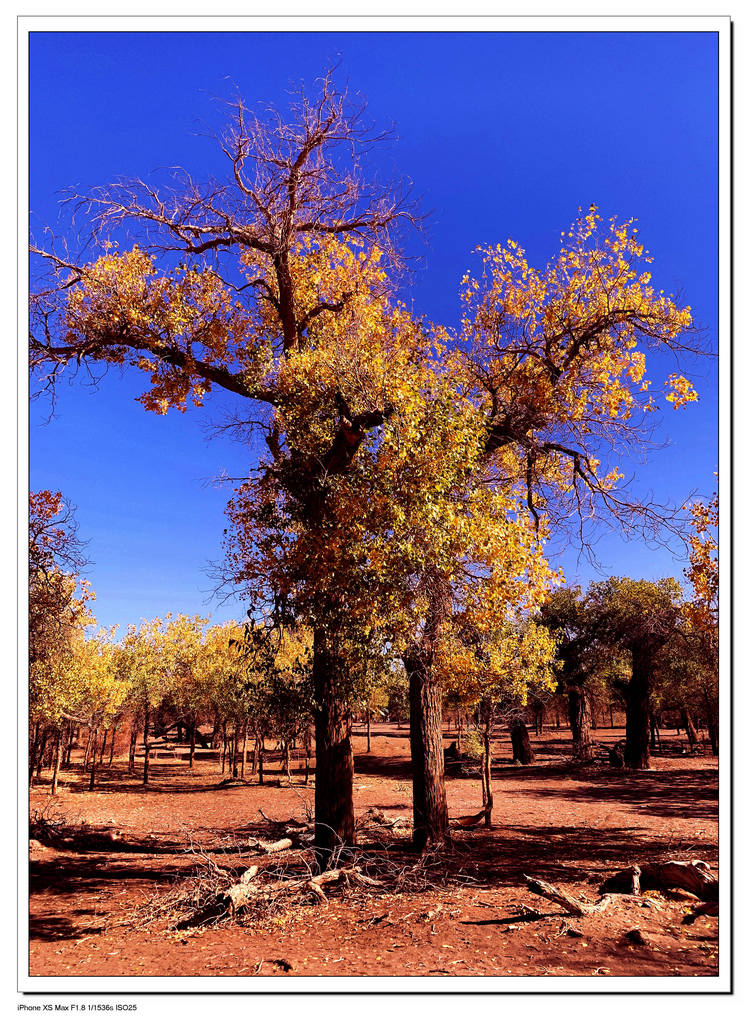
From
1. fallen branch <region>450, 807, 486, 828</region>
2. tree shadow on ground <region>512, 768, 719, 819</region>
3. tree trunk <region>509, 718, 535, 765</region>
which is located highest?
→ fallen branch <region>450, 807, 486, 828</region>

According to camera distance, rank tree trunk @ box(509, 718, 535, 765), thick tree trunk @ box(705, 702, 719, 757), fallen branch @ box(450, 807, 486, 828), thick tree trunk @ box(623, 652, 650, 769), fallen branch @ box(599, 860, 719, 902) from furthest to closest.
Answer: tree trunk @ box(509, 718, 535, 765)
thick tree trunk @ box(623, 652, 650, 769)
thick tree trunk @ box(705, 702, 719, 757)
fallen branch @ box(450, 807, 486, 828)
fallen branch @ box(599, 860, 719, 902)

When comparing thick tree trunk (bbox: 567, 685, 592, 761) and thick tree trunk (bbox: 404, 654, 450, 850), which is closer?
thick tree trunk (bbox: 404, 654, 450, 850)

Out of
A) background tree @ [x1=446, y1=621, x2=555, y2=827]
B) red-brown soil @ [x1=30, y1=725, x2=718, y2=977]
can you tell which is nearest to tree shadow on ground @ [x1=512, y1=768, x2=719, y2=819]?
red-brown soil @ [x1=30, y1=725, x2=718, y2=977]

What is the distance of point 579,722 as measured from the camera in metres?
33.5

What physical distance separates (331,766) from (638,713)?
22928 millimetres

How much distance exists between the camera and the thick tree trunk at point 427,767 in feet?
37.6

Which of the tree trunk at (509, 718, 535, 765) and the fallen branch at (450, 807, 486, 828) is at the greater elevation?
the fallen branch at (450, 807, 486, 828)

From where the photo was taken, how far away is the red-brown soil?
6109 mm

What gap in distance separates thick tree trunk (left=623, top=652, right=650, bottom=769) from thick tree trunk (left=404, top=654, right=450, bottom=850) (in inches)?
755

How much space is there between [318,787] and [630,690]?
2261 cm

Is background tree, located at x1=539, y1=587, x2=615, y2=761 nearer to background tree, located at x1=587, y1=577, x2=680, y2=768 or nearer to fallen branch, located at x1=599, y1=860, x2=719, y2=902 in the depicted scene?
background tree, located at x1=587, y1=577, x2=680, y2=768
